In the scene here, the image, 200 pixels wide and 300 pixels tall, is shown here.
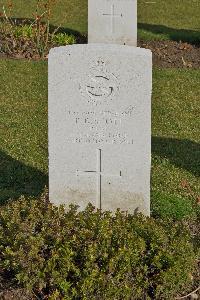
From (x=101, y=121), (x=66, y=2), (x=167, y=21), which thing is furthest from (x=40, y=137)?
(x=66, y=2)

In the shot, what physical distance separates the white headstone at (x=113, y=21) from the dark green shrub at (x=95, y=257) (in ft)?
26.0

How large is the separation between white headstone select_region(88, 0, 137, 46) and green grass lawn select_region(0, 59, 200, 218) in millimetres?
1302

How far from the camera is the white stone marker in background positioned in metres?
5.64

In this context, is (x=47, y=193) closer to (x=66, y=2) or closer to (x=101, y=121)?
(x=101, y=121)

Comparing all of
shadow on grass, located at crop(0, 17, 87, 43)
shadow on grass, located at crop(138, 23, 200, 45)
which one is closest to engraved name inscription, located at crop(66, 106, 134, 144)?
shadow on grass, located at crop(0, 17, 87, 43)

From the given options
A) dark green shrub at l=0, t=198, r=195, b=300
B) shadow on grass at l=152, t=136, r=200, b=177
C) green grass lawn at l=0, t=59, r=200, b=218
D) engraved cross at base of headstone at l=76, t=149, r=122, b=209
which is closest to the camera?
dark green shrub at l=0, t=198, r=195, b=300

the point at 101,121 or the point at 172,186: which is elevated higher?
the point at 101,121

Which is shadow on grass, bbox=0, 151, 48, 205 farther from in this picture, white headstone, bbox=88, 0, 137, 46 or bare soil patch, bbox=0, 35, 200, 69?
white headstone, bbox=88, 0, 137, 46

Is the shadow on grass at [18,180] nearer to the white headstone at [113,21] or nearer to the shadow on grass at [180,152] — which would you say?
the shadow on grass at [180,152]

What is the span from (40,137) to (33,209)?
3.27 meters

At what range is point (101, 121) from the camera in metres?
5.80

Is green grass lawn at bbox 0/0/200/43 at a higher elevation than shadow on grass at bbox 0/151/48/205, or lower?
lower

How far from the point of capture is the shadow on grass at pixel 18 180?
281 inches

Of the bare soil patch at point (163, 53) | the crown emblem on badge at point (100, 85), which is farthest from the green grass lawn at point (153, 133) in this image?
the crown emblem on badge at point (100, 85)
